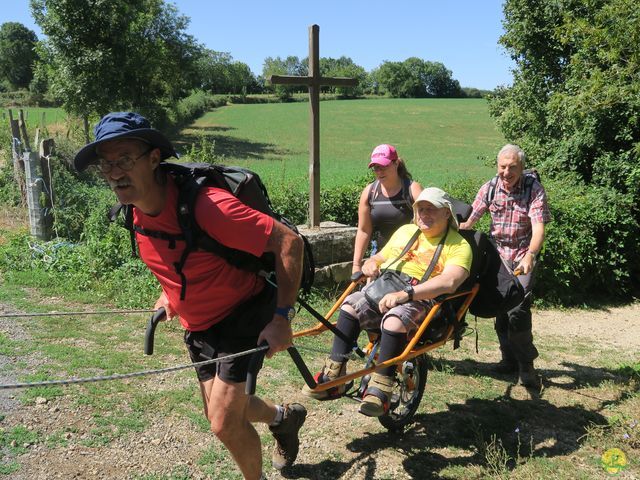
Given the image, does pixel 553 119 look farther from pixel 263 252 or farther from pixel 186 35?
pixel 186 35

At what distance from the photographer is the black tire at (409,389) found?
13.0ft

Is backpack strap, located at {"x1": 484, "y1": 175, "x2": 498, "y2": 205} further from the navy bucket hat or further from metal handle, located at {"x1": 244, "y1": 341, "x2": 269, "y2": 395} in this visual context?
the navy bucket hat

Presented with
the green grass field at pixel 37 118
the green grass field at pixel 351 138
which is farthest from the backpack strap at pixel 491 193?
the green grass field at pixel 37 118

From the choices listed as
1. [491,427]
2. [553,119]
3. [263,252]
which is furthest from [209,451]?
[553,119]

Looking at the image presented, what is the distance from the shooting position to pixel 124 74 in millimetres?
22078

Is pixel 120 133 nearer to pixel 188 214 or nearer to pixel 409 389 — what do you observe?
pixel 188 214

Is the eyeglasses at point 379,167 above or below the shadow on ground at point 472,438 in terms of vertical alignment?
above

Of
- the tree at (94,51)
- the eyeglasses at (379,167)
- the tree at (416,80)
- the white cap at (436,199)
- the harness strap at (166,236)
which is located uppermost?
the tree at (416,80)

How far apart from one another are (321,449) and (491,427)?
52.1 inches

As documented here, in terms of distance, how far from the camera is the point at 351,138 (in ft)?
130

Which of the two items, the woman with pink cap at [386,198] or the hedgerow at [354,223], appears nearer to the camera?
the woman with pink cap at [386,198]

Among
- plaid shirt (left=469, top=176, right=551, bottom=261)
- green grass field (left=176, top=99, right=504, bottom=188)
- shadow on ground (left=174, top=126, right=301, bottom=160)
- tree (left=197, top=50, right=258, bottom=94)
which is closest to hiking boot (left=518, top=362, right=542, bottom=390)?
plaid shirt (left=469, top=176, right=551, bottom=261)

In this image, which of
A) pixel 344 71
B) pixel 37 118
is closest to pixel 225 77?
pixel 344 71

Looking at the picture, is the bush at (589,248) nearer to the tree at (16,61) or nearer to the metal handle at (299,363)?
the metal handle at (299,363)
